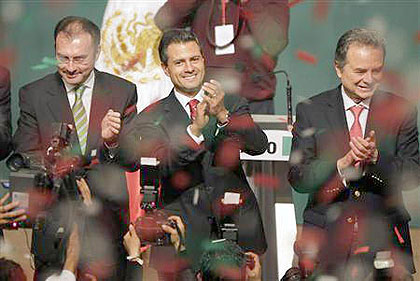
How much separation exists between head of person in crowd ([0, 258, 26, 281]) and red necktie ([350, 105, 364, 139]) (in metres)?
1.27

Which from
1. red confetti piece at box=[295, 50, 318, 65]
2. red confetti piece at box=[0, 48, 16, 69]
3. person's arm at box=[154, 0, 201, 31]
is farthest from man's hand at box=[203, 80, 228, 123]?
red confetti piece at box=[295, 50, 318, 65]

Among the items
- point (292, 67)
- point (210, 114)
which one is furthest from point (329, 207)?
point (292, 67)

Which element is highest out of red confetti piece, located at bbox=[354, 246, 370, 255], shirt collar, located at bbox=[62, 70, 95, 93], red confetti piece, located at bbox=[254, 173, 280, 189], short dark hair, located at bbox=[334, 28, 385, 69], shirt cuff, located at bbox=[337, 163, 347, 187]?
short dark hair, located at bbox=[334, 28, 385, 69]

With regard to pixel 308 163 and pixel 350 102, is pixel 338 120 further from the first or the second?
pixel 308 163

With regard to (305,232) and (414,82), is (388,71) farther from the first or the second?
(305,232)

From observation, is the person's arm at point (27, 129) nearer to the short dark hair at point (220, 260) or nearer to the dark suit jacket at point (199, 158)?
the dark suit jacket at point (199, 158)

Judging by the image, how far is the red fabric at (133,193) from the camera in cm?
355

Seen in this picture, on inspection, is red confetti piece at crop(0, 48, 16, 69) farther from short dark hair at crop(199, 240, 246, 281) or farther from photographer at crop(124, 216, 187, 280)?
short dark hair at crop(199, 240, 246, 281)

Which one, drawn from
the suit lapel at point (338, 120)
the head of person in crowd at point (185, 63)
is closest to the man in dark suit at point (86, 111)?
the head of person in crowd at point (185, 63)

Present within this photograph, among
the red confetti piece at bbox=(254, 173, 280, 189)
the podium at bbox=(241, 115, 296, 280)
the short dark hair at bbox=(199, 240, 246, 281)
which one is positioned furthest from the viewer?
the red confetti piece at bbox=(254, 173, 280, 189)

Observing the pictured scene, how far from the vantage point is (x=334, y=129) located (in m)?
3.26

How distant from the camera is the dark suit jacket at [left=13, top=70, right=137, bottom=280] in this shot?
132 inches

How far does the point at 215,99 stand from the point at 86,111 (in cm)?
54

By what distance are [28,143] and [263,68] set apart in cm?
118
